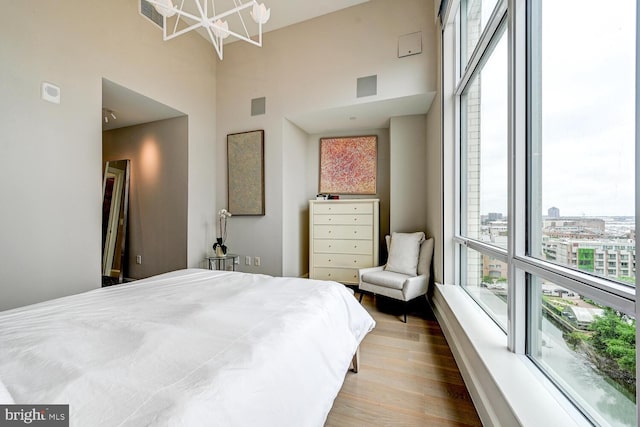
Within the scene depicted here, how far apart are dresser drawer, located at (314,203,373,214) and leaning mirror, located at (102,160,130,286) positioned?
2.93 meters

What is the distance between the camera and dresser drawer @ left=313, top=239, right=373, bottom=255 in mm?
3656

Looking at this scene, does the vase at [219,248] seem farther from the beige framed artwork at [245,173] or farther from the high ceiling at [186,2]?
the high ceiling at [186,2]

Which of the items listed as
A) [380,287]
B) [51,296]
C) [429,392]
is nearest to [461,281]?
[380,287]

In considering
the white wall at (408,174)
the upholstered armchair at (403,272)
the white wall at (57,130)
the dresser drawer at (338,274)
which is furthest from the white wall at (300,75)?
the upholstered armchair at (403,272)

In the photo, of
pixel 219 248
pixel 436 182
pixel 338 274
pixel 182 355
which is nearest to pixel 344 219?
pixel 338 274

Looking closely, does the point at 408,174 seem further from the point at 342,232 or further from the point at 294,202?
the point at 294,202

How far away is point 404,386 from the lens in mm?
1661

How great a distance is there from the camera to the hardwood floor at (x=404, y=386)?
4.61 ft

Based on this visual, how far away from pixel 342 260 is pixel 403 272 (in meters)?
Answer: 0.96

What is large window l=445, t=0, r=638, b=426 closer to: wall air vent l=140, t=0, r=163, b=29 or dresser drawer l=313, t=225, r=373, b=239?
dresser drawer l=313, t=225, r=373, b=239

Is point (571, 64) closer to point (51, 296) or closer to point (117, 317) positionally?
point (117, 317)

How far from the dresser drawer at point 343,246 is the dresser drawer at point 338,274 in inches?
10.1

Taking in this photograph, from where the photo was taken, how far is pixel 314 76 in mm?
3414

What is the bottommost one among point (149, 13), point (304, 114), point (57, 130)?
point (57, 130)
